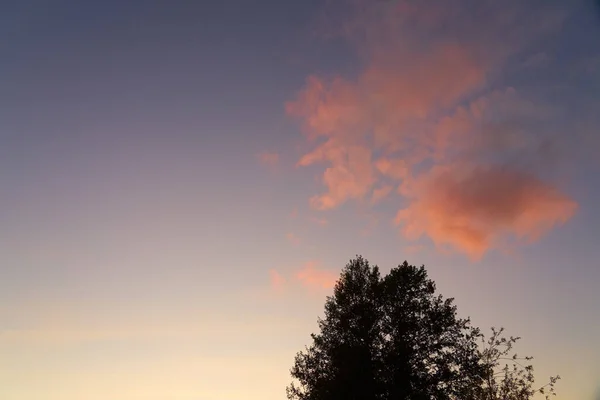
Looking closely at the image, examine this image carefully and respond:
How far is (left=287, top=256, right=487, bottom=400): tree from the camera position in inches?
1534

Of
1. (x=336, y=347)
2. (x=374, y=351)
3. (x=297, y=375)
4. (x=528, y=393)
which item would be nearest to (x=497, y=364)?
(x=528, y=393)

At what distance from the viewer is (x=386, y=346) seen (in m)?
41.1

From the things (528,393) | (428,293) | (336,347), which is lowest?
(528,393)

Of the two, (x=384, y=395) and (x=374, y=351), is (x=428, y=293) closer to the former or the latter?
(x=374, y=351)

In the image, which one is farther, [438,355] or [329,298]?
[329,298]

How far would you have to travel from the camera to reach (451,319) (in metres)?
42.2

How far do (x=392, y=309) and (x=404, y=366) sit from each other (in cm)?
543

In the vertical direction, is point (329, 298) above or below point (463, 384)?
above

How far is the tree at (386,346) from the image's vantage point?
3897 cm

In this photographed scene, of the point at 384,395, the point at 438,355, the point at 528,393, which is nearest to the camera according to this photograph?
the point at 384,395

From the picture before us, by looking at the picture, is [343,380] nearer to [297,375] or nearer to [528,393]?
[297,375]

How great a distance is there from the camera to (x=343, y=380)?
1539 inches

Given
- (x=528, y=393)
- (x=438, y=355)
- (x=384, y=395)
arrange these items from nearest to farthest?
(x=384, y=395), (x=438, y=355), (x=528, y=393)

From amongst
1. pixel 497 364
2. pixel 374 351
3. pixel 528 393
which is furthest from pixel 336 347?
pixel 528 393
